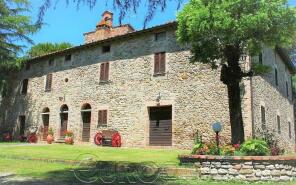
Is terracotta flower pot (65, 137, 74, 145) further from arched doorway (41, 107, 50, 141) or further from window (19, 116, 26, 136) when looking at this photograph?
window (19, 116, 26, 136)

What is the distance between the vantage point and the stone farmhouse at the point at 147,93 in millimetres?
16750

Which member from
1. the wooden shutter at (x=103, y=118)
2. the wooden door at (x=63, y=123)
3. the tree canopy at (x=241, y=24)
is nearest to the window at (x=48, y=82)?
the wooden door at (x=63, y=123)

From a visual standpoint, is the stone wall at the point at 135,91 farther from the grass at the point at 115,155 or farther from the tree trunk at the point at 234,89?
the tree trunk at the point at 234,89

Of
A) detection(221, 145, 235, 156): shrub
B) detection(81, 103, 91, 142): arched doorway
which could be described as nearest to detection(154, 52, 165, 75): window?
detection(81, 103, 91, 142): arched doorway

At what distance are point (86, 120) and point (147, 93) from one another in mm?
4988

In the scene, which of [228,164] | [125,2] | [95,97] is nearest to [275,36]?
[228,164]

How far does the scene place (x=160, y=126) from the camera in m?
18.3

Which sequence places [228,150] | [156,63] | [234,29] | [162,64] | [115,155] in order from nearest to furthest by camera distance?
[228,150] < [234,29] < [115,155] < [162,64] < [156,63]

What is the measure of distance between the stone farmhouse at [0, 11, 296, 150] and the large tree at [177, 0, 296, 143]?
454cm

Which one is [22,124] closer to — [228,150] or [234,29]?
[228,150]

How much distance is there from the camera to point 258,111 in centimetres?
1645

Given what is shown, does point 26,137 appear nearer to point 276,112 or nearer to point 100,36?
point 100,36

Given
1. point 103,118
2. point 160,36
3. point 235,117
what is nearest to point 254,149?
point 235,117

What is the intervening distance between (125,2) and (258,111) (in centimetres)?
1428
